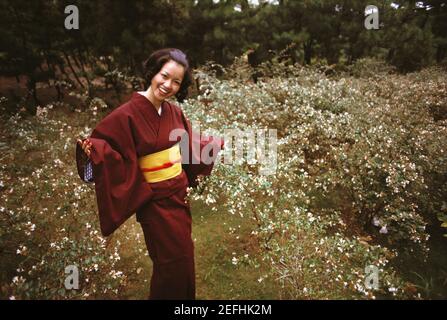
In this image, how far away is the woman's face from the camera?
2.32 m

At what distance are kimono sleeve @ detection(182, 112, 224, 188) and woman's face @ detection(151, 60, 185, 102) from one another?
520 millimetres

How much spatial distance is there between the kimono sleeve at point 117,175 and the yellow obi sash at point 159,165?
0.10 metres

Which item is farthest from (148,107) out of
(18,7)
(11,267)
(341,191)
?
(18,7)

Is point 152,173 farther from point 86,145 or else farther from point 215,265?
point 215,265

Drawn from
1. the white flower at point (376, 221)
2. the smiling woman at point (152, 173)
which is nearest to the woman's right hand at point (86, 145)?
the smiling woman at point (152, 173)

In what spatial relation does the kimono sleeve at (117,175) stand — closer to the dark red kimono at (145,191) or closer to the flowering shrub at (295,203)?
the dark red kimono at (145,191)

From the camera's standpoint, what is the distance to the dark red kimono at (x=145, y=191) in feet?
7.29

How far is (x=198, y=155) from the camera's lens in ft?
9.52

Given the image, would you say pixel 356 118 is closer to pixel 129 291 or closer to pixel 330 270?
pixel 330 270

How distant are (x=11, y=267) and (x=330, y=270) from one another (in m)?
3.40

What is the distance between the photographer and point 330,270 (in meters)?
2.56

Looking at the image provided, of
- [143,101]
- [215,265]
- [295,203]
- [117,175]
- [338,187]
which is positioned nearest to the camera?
[117,175]

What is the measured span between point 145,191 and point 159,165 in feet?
0.83

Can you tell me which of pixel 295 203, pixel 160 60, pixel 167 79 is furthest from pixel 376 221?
pixel 160 60
